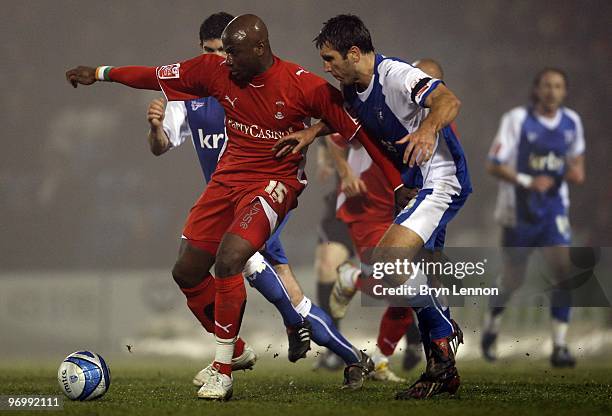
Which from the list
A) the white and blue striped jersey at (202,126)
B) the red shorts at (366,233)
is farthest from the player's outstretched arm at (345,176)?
the white and blue striped jersey at (202,126)

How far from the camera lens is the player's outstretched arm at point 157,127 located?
6086 millimetres

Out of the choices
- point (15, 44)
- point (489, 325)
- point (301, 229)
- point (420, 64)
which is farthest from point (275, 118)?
point (15, 44)

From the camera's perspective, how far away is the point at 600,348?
10.8 metres

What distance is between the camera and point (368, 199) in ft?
25.8

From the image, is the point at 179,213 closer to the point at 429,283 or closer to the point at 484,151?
the point at 484,151

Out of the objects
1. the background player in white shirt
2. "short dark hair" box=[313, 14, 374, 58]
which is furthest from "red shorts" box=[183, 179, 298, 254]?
the background player in white shirt

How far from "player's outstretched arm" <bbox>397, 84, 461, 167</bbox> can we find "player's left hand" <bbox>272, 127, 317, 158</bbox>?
2.38 ft

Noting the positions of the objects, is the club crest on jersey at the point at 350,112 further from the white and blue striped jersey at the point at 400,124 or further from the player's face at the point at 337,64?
the player's face at the point at 337,64

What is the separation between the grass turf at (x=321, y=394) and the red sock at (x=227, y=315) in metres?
0.28

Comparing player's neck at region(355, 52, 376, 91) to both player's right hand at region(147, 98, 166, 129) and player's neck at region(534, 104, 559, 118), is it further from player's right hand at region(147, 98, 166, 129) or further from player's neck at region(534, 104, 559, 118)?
player's neck at region(534, 104, 559, 118)

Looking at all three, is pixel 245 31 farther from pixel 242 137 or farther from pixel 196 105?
pixel 196 105

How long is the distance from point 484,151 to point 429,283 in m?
7.05

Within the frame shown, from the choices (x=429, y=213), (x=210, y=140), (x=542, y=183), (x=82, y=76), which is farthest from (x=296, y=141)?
(x=542, y=183)

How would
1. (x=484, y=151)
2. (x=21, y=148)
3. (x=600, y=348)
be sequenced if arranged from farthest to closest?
(x=484, y=151), (x=21, y=148), (x=600, y=348)
